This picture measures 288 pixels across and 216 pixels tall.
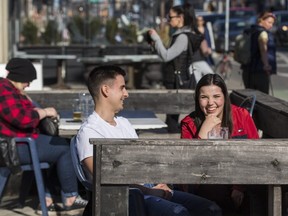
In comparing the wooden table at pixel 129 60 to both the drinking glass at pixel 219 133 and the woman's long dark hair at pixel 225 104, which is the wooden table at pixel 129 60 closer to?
the woman's long dark hair at pixel 225 104

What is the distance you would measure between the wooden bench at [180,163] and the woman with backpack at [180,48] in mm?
5320

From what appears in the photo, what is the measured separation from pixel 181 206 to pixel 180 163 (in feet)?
1.46

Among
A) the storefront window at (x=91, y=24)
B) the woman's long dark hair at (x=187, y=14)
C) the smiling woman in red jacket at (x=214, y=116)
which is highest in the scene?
the woman's long dark hair at (x=187, y=14)

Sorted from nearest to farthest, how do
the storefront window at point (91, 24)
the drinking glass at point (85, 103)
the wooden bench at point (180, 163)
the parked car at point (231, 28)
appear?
the wooden bench at point (180, 163), the drinking glass at point (85, 103), the storefront window at point (91, 24), the parked car at point (231, 28)

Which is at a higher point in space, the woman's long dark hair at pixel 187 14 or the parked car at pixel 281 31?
the woman's long dark hair at pixel 187 14

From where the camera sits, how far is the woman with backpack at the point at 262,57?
1227 centimetres

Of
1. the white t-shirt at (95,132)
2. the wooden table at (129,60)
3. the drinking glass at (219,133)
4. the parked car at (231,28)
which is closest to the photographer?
the white t-shirt at (95,132)

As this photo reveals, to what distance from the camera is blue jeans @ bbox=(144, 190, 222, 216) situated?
4.96 m

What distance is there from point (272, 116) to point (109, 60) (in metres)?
12.1

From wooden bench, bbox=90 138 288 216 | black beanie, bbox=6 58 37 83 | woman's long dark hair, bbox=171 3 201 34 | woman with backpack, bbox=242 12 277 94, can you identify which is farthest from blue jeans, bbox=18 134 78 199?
woman with backpack, bbox=242 12 277 94

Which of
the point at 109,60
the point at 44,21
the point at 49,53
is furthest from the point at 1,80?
the point at 44,21

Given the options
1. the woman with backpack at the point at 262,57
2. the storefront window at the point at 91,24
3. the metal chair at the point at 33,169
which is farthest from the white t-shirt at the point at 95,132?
the storefront window at the point at 91,24

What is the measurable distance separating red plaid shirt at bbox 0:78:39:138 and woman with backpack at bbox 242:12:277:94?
5414mm

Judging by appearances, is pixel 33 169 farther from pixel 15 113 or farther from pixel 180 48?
pixel 180 48
